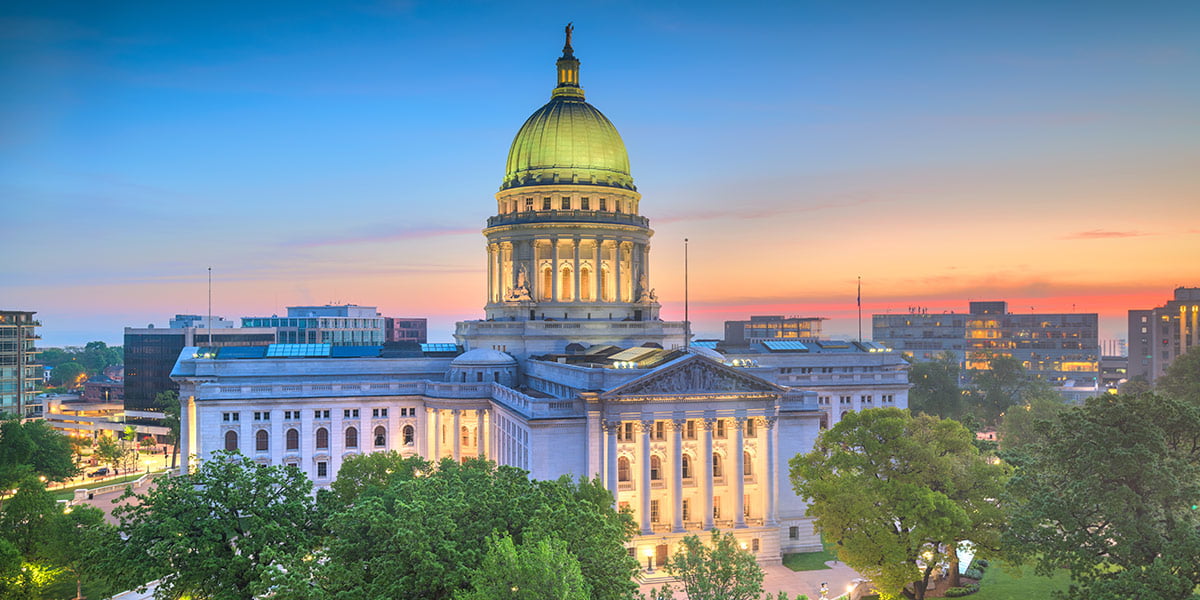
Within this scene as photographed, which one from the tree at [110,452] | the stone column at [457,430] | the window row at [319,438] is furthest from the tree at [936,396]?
the tree at [110,452]

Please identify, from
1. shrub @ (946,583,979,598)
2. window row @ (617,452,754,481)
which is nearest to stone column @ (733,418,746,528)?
window row @ (617,452,754,481)

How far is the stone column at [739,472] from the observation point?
7194 centimetres

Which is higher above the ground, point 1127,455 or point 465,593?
point 1127,455

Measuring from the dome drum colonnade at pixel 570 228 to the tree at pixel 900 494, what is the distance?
47.1 metres

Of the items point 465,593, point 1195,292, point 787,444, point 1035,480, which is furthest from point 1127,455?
point 1195,292

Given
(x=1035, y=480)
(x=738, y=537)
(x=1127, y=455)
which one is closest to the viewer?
(x=1127, y=455)

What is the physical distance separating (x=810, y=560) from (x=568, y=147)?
2277 inches

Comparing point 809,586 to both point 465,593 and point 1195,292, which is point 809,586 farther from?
point 1195,292

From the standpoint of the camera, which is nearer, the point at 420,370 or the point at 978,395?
the point at 420,370

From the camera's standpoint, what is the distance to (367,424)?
95.6 m

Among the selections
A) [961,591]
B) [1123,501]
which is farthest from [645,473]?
[1123,501]

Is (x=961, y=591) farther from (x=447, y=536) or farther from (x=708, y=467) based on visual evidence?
(x=447, y=536)

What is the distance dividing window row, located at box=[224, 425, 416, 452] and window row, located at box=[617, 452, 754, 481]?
1356 inches

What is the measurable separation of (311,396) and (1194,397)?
9647 cm
